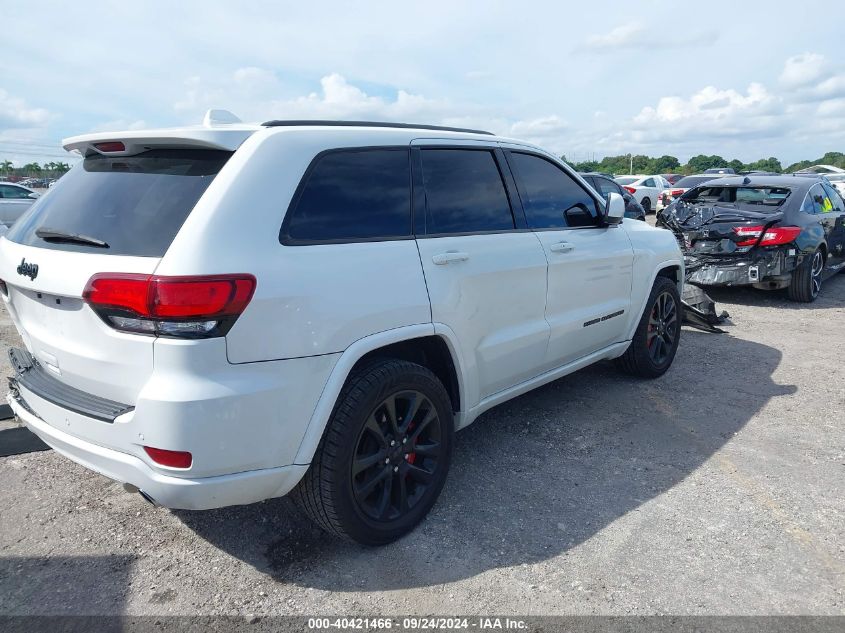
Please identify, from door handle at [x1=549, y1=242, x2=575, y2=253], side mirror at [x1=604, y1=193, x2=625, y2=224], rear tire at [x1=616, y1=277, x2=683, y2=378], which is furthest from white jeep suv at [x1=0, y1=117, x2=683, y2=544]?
rear tire at [x1=616, y1=277, x2=683, y2=378]

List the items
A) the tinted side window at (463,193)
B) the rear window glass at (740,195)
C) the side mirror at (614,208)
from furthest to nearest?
1. the rear window glass at (740,195)
2. the side mirror at (614,208)
3. the tinted side window at (463,193)

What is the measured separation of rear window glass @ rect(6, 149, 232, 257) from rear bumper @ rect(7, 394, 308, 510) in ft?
2.52

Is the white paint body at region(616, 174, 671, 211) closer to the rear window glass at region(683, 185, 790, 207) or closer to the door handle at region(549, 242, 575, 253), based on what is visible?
the rear window glass at region(683, 185, 790, 207)

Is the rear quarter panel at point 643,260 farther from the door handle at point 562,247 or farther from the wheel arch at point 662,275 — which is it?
the door handle at point 562,247

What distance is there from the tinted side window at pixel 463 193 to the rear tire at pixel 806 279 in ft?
20.1

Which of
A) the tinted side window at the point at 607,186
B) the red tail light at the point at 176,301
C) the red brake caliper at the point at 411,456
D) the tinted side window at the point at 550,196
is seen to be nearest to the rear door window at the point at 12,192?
the tinted side window at the point at 607,186

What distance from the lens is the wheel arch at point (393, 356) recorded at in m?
2.52

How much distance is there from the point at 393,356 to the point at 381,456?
46 centimetres

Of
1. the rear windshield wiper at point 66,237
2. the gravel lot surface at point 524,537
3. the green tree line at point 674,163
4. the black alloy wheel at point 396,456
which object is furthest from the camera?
the green tree line at point 674,163

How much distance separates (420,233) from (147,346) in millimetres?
1331

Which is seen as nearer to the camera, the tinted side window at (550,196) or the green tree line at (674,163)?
the tinted side window at (550,196)

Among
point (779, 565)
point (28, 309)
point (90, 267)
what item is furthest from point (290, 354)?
point (779, 565)

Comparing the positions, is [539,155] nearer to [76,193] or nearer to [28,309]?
[76,193]

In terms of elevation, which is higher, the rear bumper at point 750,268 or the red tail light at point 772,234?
the red tail light at point 772,234
